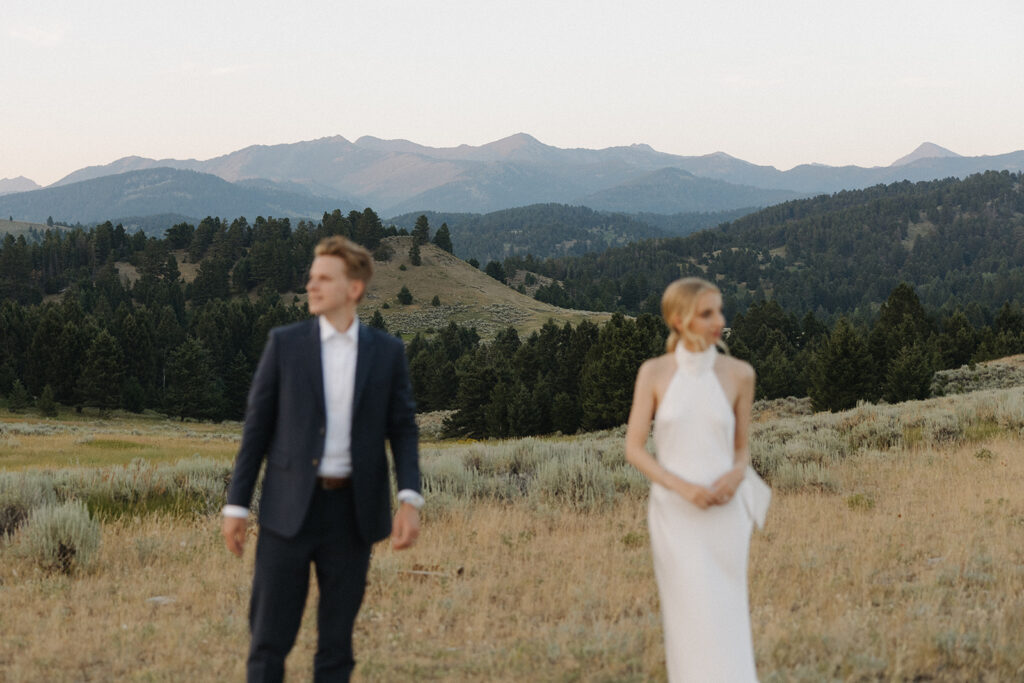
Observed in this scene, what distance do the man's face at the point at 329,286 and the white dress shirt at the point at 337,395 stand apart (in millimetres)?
98

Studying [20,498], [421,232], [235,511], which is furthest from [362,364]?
[421,232]

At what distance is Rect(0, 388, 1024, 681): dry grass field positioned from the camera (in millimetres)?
5707

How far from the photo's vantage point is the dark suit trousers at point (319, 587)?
Answer: 13.2 feet

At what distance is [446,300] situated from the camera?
150 metres

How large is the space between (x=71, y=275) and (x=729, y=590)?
15796cm

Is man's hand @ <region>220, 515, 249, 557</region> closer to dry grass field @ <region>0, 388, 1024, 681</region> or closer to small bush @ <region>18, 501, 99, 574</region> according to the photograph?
dry grass field @ <region>0, 388, 1024, 681</region>

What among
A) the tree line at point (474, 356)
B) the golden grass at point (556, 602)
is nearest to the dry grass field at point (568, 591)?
the golden grass at point (556, 602)

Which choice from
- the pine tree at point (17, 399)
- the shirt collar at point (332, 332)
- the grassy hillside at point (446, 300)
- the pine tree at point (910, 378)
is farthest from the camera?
the grassy hillside at point (446, 300)

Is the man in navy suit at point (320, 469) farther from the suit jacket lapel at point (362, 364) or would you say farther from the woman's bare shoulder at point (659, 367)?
the woman's bare shoulder at point (659, 367)

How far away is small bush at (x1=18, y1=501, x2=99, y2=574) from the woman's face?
280 inches

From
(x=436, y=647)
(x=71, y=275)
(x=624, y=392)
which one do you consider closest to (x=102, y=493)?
(x=436, y=647)

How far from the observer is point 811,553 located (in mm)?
8336

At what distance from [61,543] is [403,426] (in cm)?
609

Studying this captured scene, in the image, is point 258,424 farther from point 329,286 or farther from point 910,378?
point 910,378
